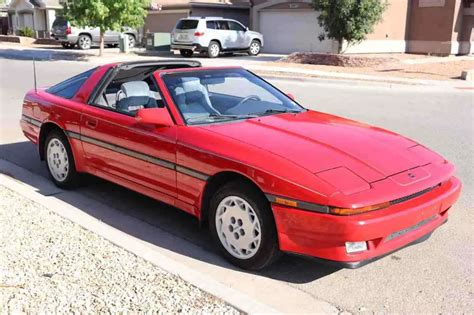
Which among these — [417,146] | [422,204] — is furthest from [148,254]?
[417,146]

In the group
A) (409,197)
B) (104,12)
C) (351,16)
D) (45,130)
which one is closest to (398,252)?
(409,197)

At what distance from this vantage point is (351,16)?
21.5 meters

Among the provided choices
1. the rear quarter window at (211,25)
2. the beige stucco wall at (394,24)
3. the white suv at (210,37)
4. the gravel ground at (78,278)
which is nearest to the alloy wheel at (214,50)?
the white suv at (210,37)

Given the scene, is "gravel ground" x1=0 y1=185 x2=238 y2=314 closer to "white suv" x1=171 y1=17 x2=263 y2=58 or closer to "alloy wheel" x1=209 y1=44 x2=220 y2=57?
"white suv" x1=171 y1=17 x2=263 y2=58

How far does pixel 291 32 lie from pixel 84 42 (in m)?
12.7

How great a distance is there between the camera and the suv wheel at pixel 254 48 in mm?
28578

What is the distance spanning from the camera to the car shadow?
405 cm

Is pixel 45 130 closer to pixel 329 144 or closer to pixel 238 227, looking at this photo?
pixel 238 227

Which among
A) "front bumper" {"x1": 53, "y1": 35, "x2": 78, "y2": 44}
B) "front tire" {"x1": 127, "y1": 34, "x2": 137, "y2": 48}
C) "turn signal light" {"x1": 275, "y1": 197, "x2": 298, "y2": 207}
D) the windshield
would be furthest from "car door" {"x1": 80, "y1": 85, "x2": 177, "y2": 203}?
"front tire" {"x1": 127, "y1": 34, "x2": 137, "y2": 48}

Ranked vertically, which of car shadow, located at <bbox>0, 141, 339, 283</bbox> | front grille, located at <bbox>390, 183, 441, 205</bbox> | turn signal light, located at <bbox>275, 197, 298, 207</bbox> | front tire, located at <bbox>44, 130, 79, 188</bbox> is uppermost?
front grille, located at <bbox>390, 183, 441, 205</bbox>

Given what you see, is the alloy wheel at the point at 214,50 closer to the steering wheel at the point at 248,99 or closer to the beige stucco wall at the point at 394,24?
the beige stucco wall at the point at 394,24

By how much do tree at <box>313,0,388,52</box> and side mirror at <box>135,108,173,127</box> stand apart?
710 inches

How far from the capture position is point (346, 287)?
379cm

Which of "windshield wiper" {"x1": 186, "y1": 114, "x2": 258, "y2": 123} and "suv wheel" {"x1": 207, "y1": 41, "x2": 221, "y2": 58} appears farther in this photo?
"suv wheel" {"x1": 207, "y1": 41, "x2": 221, "y2": 58}
